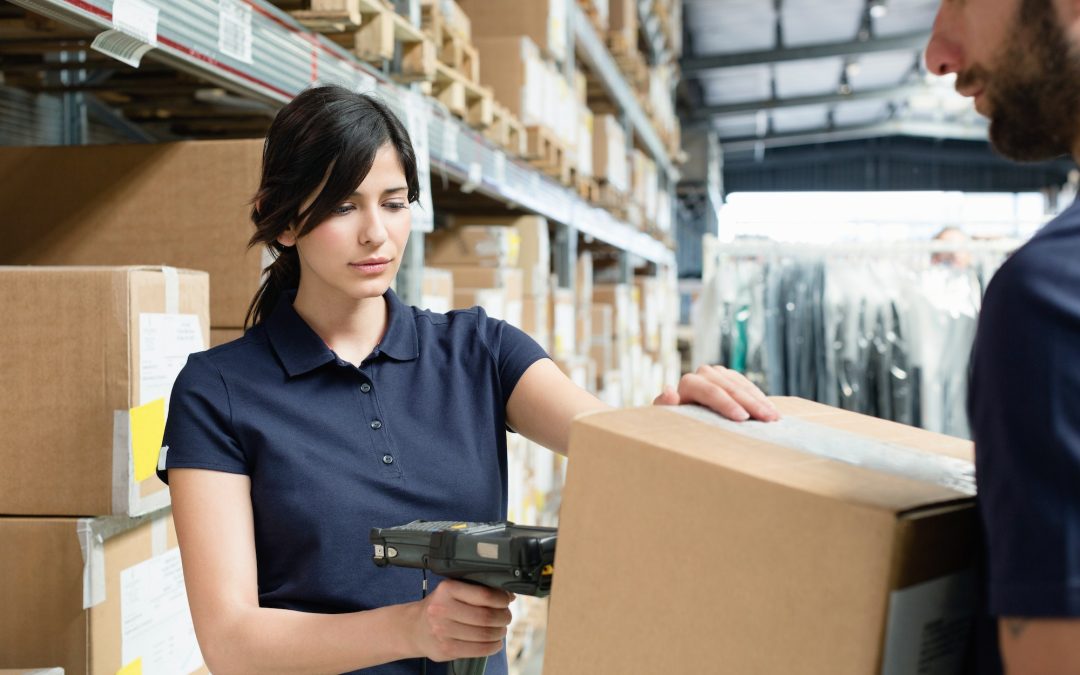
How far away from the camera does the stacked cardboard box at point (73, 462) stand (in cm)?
144

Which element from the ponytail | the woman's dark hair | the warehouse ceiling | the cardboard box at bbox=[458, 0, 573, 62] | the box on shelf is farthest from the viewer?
the warehouse ceiling

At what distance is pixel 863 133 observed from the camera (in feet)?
58.1

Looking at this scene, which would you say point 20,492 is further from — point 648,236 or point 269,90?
point 648,236

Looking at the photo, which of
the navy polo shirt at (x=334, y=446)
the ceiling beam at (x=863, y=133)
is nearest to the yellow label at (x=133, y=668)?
the navy polo shirt at (x=334, y=446)

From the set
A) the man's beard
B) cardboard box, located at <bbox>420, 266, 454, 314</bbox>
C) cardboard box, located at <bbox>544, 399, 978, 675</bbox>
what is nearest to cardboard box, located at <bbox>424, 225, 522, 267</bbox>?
cardboard box, located at <bbox>420, 266, 454, 314</bbox>

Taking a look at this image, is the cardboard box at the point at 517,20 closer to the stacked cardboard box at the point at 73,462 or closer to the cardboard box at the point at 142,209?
the cardboard box at the point at 142,209

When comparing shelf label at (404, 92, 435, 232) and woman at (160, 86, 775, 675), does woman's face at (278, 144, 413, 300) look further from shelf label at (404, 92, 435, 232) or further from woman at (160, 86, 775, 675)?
shelf label at (404, 92, 435, 232)

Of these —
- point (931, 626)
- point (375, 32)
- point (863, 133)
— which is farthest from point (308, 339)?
point (863, 133)

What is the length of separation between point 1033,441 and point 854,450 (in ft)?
0.98

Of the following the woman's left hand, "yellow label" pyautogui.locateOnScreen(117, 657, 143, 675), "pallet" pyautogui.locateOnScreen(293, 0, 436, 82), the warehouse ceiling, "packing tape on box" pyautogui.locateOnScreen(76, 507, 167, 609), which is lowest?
"yellow label" pyautogui.locateOnScreen(117, 657, 143, 675)

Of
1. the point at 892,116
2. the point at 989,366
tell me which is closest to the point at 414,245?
the point at 989,366

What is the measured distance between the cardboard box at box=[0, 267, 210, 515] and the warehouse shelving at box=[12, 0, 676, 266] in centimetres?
37

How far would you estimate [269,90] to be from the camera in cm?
187

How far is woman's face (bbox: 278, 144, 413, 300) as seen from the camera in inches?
53.5
